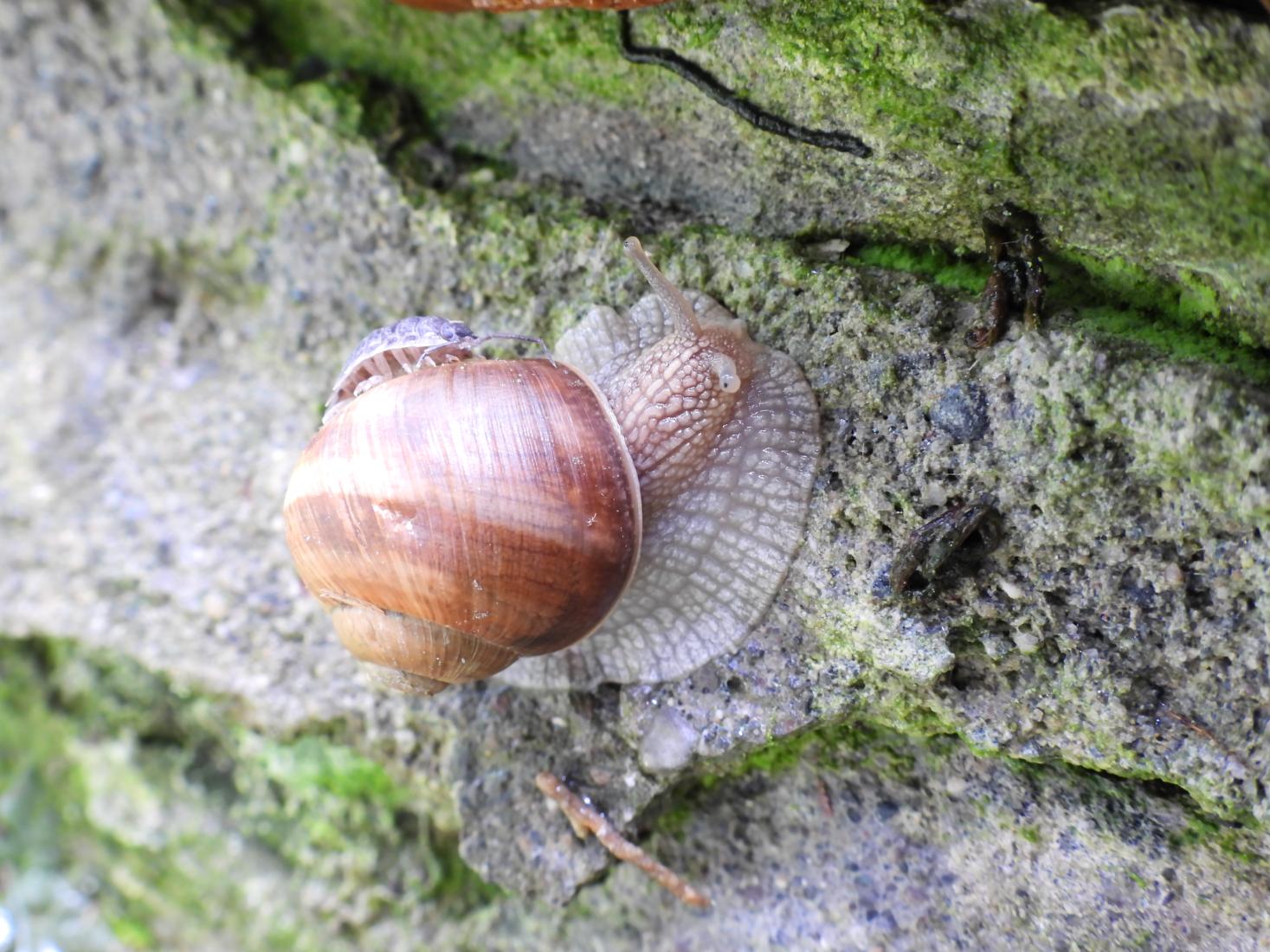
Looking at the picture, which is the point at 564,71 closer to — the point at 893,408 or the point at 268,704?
the point at 893,408

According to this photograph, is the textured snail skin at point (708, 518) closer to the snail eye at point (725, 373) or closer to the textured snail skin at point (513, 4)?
the snail eye at point (725, 373)

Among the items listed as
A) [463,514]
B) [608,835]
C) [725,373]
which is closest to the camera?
[463,514]

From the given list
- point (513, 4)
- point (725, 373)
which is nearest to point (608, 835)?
point (725, 373)

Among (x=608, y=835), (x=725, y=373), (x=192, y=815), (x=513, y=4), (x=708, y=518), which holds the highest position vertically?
(x=513, y=4)

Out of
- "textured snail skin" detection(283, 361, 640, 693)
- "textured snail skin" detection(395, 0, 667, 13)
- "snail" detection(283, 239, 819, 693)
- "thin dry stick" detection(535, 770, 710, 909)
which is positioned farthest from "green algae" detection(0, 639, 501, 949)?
"textured snail skin" detection(395, 0, 667, 13)

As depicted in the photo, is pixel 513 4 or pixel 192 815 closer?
pixel 513 4

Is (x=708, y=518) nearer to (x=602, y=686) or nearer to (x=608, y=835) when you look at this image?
(x=602, y=686)

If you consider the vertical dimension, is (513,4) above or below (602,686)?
above

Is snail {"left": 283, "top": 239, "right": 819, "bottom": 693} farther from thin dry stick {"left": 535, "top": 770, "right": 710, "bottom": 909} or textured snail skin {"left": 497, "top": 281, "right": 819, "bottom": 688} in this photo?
thin dry stick {"left": 535, "top": 770, "right": 710, "bottom": 909}
